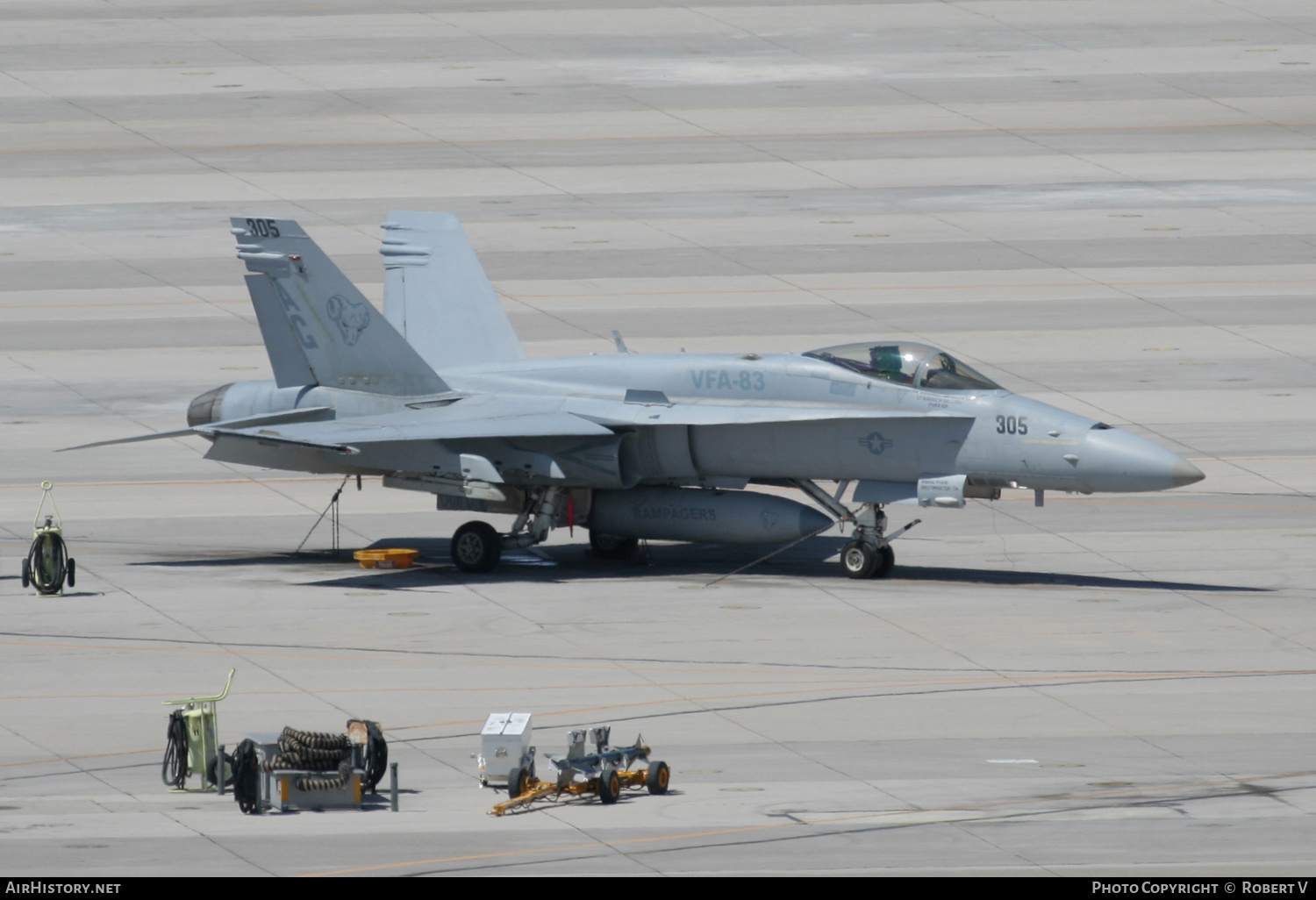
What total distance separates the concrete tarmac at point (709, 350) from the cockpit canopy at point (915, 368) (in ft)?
8.74

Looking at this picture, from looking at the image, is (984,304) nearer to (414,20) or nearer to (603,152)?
(603,152)

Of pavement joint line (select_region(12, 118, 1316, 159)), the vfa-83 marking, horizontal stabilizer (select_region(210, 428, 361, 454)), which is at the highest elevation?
pavement joint line (select_region(12, 118, 1316, 159))

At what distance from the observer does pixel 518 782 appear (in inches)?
652

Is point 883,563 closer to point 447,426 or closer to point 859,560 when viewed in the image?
point 859,560

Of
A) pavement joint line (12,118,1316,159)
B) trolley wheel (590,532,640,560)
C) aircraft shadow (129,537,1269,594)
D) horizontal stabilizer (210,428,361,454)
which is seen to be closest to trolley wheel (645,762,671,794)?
aircraft shadow (129,537,1269,594)

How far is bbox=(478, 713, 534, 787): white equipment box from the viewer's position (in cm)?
1697

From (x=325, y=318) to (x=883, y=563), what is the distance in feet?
29.5

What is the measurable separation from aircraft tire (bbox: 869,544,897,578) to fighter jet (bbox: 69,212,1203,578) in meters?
0.03

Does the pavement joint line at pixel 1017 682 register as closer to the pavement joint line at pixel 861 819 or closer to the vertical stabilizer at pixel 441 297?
the pavement joint line at pixel 861 819

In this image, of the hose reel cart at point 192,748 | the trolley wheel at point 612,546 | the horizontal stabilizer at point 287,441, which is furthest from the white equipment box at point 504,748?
the trolley wheel at point 612,546

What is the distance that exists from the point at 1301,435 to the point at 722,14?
3275cm

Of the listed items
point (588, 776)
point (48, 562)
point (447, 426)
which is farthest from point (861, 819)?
point (48, 562)

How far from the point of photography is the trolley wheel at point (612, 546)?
2883cm

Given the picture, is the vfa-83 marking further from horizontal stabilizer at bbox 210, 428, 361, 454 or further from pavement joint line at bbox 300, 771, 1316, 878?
pavement joint line at bbox 300, 771, 1316, 878
